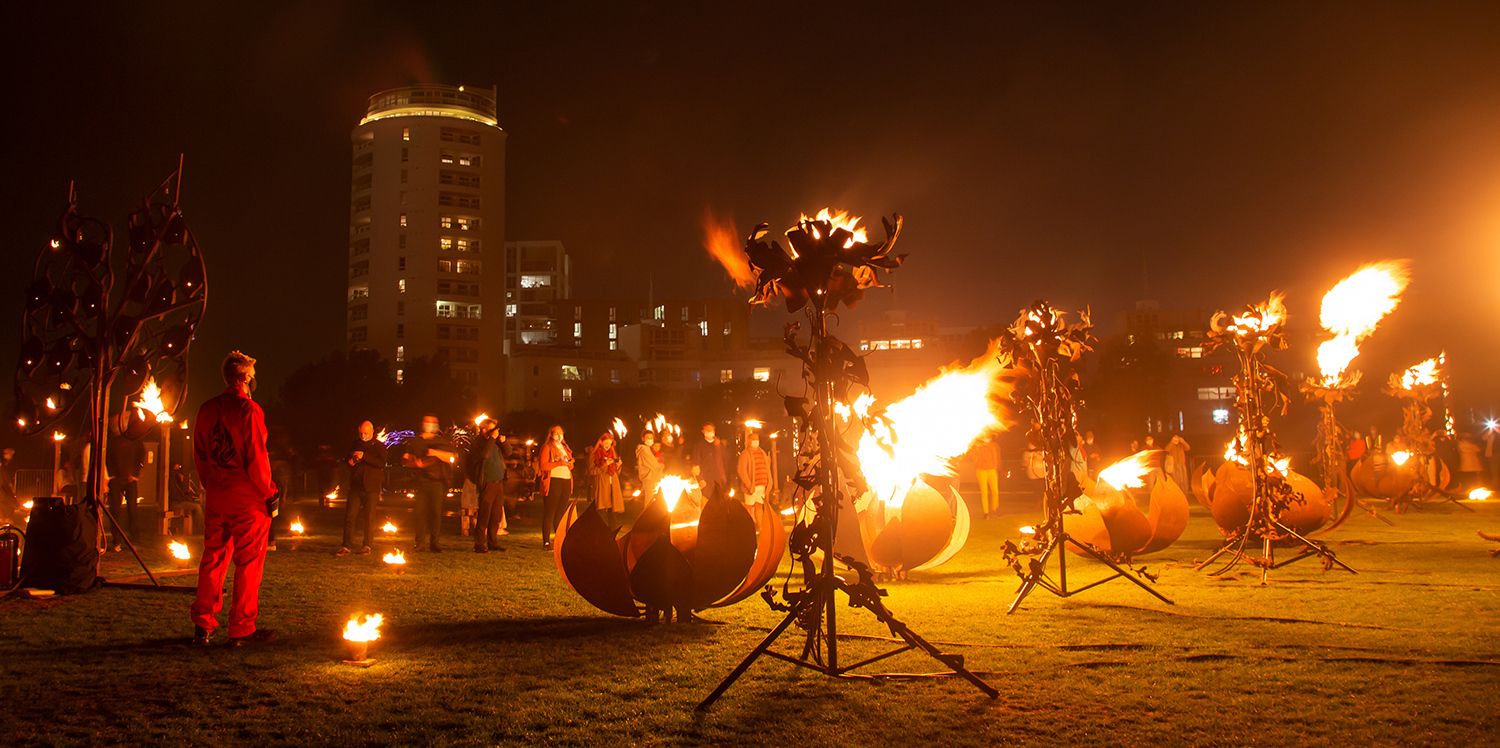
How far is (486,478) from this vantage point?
12688 mm

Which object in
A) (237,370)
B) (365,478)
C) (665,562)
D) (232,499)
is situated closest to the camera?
(232,499)

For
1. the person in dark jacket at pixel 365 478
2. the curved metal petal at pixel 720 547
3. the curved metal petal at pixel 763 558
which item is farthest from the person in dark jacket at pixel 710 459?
the curved metal petal at pixel 720 547

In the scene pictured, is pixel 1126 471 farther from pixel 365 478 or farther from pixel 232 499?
pixel 365 478

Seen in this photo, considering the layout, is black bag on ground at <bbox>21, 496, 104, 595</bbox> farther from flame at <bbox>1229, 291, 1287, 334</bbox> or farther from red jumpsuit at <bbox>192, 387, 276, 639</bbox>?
flame at <bbox>1229, 291, 1287, 334</bbox>

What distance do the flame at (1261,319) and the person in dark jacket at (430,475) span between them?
977 centimetres

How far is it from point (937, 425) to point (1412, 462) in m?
14.7

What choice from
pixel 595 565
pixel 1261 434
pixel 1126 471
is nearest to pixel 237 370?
pixel 595 565

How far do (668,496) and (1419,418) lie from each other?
19.7 metres

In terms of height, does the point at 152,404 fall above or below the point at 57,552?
above

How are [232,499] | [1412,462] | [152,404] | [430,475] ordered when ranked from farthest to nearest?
[1412,462]
[430,475]
[152,404]
[232,499]

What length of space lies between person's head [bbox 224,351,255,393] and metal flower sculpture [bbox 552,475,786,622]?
8.49 feet

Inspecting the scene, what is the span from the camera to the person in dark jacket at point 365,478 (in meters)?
12.0

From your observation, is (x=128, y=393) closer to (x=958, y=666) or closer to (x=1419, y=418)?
(x=958, y=666)

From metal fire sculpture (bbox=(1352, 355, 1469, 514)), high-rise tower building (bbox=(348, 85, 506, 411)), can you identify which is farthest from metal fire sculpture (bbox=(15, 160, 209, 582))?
high-rise tower building (bbox=(348, 85, 506, 411))
